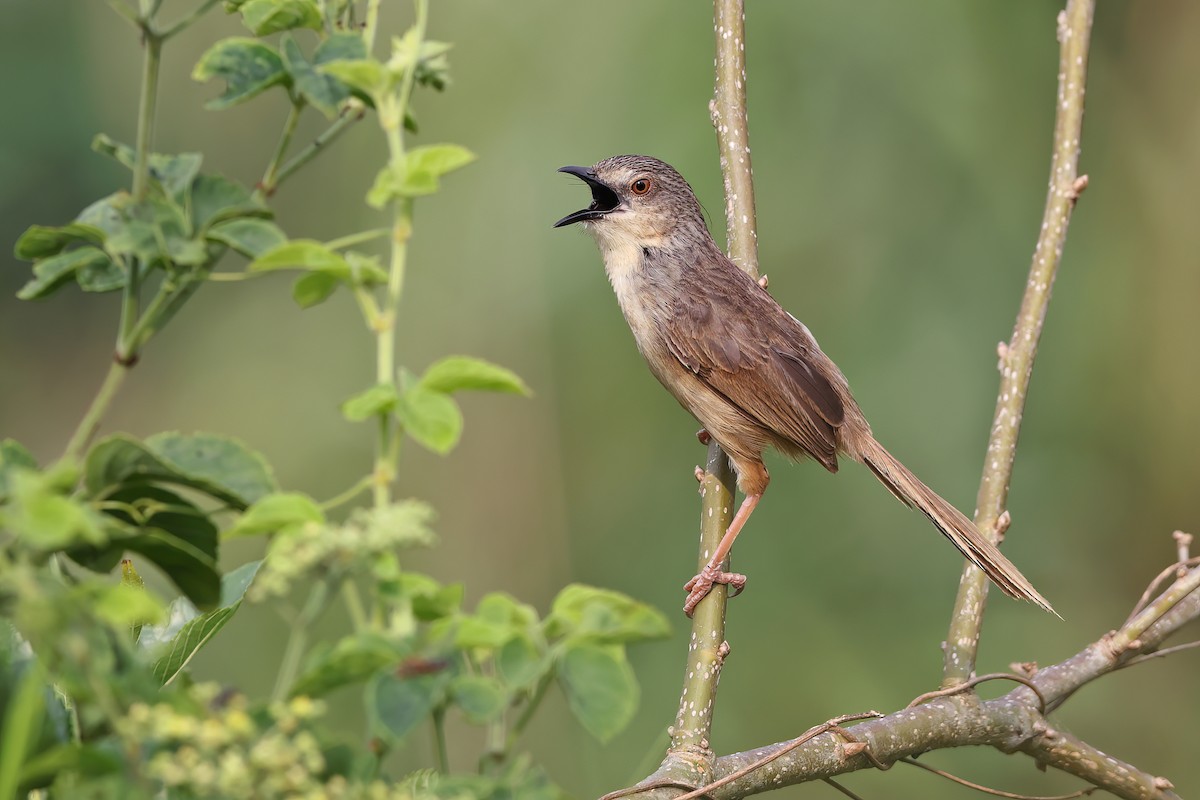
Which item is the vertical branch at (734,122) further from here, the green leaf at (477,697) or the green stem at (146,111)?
the green leaf at (477,697)

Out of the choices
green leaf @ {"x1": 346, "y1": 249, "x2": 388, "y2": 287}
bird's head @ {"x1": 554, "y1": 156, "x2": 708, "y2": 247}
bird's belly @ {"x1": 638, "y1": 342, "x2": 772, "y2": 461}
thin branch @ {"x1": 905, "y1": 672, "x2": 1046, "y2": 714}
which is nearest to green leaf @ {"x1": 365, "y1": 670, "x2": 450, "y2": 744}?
green leaf @ {"x1": 346, "y1": 249, "x2": 388, "y2": 287}

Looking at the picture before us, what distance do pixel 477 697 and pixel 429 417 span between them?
0.23 metres

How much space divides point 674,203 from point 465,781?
4316mm

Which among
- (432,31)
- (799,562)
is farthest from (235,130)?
(799,562)

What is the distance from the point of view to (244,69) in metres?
1.36

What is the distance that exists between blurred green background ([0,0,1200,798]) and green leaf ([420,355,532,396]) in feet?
18.6

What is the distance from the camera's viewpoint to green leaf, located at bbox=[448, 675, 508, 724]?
0.99m

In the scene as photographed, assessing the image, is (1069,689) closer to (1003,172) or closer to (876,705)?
(876,705)

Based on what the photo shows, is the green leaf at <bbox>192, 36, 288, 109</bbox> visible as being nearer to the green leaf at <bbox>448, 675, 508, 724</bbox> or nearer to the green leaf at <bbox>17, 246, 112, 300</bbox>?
the green leaf at <bbox>17, 246, 112, 300</bbox>

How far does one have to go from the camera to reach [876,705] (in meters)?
6.42

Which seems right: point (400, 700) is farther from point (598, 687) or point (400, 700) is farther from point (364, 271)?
point (364, 271)

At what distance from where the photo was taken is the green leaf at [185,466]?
1.13 metres

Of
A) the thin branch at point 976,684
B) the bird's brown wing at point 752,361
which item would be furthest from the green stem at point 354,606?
the bird's brown wing at point 752,361

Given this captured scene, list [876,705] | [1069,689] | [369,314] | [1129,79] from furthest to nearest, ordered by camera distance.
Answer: [1129,79], [876,705], [1069,689], [369,314]
